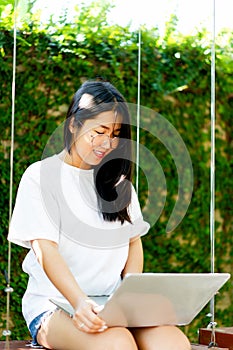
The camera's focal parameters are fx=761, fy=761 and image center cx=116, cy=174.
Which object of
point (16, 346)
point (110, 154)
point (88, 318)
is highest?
point (110, 154)

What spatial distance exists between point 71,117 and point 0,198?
153 centimetres

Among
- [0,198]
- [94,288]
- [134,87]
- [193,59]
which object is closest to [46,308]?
[94,288]

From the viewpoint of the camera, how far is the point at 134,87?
441 centimetres

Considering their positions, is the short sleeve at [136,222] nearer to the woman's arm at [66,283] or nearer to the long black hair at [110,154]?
the long black hair at [110,154]

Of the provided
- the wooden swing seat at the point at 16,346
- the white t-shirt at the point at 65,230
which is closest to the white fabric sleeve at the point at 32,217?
the white t-shirt at the point at 65,230

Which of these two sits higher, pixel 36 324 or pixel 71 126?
pixel 71 126

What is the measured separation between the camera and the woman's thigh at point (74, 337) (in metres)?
2.22

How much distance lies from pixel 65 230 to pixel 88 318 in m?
0.38

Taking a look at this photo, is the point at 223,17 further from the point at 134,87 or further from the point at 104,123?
the point at 104,123

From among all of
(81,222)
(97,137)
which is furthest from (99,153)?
(81,222)

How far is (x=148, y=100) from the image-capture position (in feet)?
14.5

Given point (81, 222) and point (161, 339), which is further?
point (81, 222)

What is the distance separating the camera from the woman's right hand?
2.23 m

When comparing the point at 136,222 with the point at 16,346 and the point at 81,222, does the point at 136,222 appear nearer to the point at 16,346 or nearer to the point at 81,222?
the point at 81,222
